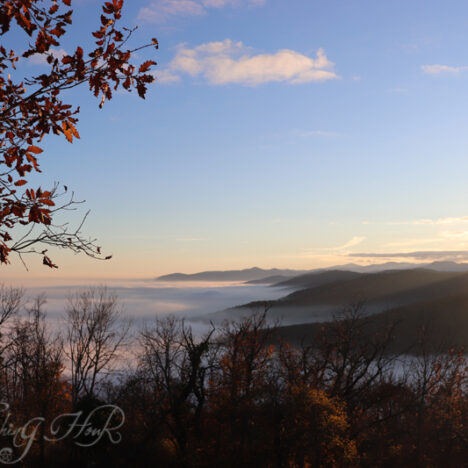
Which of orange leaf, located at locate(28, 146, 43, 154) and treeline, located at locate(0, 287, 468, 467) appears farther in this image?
treeline, located at locate(0, 287, 468, 467)

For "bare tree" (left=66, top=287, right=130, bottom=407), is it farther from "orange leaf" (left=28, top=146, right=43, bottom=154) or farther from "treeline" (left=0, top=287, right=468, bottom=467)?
"orange leaf" (left=28, top=146, right=43, bottom=154)

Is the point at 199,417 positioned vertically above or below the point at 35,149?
below

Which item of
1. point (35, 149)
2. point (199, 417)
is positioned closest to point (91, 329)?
point (199, 417)

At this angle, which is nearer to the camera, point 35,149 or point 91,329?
point 35,149

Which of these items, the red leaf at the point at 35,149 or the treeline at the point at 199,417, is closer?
the red leaf at the point at 35,149

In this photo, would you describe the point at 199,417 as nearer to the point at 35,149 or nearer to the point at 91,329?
the point at 91,329

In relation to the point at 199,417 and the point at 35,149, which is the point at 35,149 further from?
the point at 199,417

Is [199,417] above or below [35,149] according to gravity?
below

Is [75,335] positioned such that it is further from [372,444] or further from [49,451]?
[372,444]

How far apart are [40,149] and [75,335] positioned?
154 ft

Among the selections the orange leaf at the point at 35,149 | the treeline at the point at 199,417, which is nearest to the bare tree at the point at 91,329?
the treeline at the point at 199,417

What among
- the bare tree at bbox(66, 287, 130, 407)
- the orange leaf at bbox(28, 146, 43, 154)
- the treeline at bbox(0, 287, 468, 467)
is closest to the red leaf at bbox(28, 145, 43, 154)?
the orange leaf at bbox(28, 146, 43, 154)

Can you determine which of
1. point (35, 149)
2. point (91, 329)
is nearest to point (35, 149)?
point (35, 149)

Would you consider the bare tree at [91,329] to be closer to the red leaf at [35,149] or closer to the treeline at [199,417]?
the treeline at [199,417]
